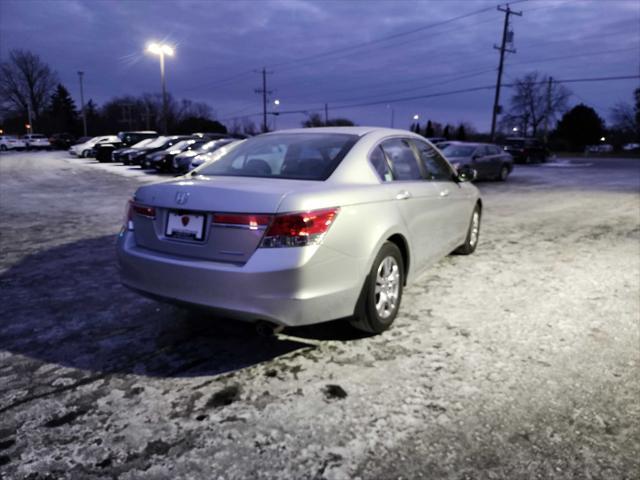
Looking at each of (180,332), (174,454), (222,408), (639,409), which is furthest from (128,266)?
(639,409)

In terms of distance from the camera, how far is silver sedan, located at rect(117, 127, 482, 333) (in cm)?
292

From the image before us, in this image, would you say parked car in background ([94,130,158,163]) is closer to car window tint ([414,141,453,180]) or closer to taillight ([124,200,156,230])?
car window tint ([414,141,453,180])

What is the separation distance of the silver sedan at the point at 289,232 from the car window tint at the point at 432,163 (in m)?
0.56

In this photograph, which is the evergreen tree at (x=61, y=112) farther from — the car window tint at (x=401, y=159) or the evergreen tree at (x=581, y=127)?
the car window tint at (x=401, y=159)

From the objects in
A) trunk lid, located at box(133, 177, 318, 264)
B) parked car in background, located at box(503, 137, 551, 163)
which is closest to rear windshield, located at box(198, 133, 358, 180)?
trunk lid, located at box(133, 177, 318, 264)

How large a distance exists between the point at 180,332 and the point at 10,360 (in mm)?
1136

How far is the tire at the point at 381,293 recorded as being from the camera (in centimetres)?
349

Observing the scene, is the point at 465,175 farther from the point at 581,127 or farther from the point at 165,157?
the point at 581,127

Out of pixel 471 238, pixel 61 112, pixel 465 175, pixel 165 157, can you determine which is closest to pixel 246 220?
pixel 465 175

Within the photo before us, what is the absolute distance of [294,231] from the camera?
115 inches

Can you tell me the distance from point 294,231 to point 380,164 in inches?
54.9

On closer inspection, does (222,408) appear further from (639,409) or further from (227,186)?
(639,409)

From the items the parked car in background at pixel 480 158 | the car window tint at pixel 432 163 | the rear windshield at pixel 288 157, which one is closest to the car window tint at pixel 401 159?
the car window tint at pixel 432 163

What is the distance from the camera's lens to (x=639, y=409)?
9.13 ft
